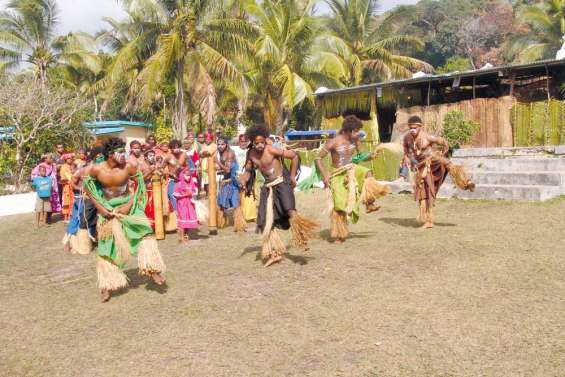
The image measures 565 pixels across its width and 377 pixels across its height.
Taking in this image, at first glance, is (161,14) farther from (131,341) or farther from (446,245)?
(131,341)

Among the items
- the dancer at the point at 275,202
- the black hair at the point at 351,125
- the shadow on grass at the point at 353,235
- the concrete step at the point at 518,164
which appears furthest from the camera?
the concrete step at the point at 518,164

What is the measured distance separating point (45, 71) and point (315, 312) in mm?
27501

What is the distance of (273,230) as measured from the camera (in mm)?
7059

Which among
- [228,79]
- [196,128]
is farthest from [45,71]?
[228,79]

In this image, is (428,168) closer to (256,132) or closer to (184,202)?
(256,132)

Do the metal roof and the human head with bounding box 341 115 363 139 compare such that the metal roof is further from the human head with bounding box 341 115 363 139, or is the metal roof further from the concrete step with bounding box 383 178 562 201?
the human head with bounding box 341 115 363 139

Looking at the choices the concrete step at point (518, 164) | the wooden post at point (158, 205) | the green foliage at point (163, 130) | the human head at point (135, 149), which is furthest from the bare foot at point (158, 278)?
the green foliage at point (163, 130)

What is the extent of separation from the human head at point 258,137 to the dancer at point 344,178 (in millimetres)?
1367

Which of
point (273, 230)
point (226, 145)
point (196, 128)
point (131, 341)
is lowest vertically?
point (131, 341)

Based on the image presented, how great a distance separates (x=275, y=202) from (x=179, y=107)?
1780cm

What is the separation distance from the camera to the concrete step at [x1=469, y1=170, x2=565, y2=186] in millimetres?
11531

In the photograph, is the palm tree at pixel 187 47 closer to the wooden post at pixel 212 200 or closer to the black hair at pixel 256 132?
the wooden post at pixel 212 200

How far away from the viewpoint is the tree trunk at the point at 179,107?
23016 mm

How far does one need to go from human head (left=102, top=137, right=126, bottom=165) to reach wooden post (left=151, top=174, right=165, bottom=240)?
3.04m
